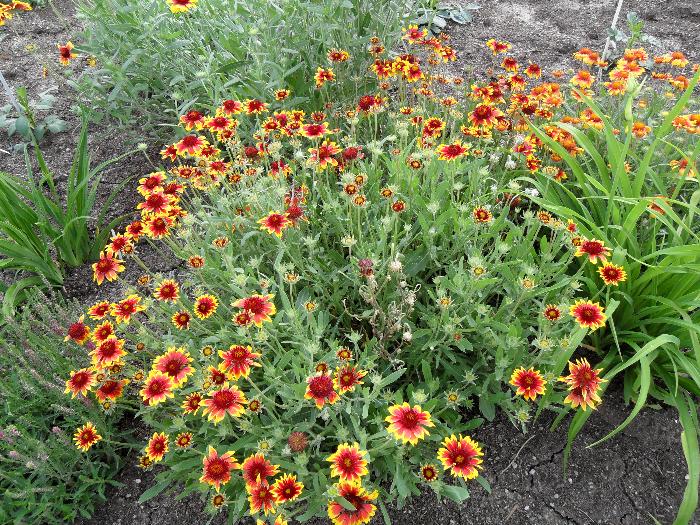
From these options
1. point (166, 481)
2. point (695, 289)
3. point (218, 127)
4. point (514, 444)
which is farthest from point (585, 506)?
point (218, 127)

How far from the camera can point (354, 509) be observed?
54.1 inches

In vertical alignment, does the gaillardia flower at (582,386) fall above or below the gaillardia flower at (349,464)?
above

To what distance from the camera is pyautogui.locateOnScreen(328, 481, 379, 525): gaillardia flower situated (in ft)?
4.50

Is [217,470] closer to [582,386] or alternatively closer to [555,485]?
[582,386]

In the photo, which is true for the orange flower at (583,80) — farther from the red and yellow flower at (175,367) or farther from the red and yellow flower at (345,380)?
the red and yellow flower at (175,367)

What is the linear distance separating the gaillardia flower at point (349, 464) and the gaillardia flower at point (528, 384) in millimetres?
502

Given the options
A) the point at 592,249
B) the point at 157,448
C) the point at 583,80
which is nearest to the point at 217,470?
the point at 157,448

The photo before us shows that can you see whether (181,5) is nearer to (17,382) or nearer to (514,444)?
(17,382)

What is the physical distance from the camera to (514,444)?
6.26 feet

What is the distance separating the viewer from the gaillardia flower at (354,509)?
4.50 ft

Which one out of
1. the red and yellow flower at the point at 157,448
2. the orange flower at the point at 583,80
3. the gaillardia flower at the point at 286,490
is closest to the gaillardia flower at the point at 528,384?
the gaillardia flower at the point at 286,490

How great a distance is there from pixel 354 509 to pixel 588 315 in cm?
86

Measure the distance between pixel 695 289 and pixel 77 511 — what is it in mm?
2403

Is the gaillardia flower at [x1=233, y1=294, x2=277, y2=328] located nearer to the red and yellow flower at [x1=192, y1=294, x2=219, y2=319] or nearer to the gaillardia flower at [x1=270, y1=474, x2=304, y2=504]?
the red and yellow flower at [x1=192, y1=294, x2=219, y2=319]
